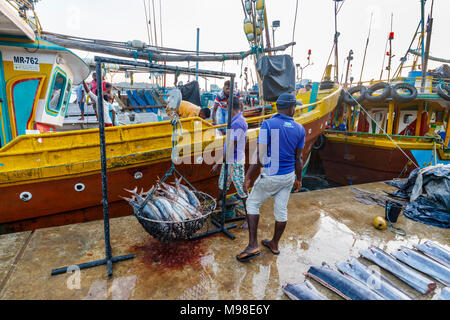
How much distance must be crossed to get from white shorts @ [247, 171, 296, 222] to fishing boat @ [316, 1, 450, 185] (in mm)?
6444

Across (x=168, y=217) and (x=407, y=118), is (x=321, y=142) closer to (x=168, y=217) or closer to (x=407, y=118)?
(x=407, y=118)

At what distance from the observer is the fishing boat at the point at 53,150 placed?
354 centimetres

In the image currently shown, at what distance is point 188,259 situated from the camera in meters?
2.84

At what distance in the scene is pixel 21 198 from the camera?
11.8 feet

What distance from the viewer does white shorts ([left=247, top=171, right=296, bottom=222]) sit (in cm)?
277

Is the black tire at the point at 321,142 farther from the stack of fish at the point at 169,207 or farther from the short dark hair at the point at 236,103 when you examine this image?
the stack of fish at the point at 169,207

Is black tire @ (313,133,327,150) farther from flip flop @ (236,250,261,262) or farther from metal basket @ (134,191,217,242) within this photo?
metal basket @ (134,191,217,242)

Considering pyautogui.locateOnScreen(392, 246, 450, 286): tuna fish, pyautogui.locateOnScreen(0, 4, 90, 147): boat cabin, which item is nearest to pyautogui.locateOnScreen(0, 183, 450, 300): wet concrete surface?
pyautogui.locateOnScreen(392, 246, 450, 286): tuna fish

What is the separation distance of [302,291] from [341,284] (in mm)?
445

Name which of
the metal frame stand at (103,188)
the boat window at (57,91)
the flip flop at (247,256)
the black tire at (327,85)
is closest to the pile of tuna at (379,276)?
the flip flop at (247,256)

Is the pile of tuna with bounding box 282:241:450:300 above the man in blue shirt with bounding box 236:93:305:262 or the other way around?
the other way around
